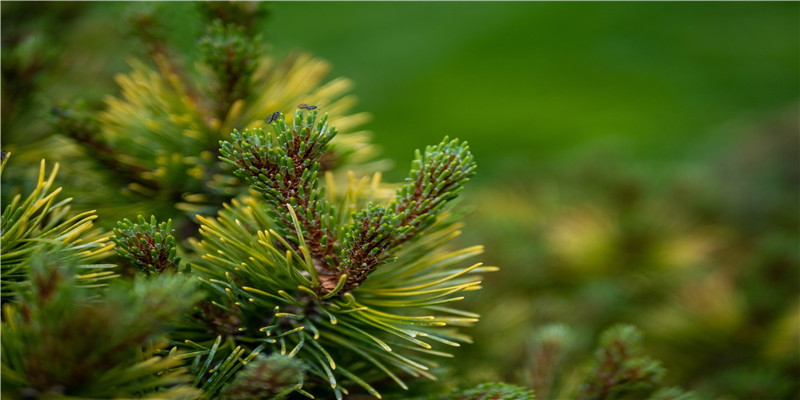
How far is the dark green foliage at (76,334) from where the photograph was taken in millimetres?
274

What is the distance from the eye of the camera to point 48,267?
0.96 feet

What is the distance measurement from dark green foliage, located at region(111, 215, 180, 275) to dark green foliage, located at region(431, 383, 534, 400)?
22 cm

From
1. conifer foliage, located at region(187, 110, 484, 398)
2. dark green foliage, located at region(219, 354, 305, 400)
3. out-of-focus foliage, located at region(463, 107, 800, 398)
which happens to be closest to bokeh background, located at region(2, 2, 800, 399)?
out-of-focus foliage, located at region(463, 107, 800, 398)

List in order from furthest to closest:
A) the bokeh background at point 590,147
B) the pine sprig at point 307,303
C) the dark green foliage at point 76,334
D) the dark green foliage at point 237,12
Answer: the bokeh background at point 590,147 → the dark green foliage at point 237,12 → the pine sprig at point 307,303 → the dark green foliage at point 76,334

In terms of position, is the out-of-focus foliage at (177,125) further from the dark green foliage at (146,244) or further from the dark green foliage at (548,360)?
the dark green foliage at (548,360)

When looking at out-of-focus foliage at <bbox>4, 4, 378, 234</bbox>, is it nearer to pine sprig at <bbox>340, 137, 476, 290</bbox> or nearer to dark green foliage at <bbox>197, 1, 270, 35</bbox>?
dark green foliage at <bbox>197, 1, 270, 35</bbox>

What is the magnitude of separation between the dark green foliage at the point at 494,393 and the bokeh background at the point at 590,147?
12cm

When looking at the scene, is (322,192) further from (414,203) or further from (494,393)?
(494,393)

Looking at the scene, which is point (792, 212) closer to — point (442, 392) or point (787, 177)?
point (787, 177)

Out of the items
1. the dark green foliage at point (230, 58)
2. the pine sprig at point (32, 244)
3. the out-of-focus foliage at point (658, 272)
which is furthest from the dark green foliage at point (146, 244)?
the out-of-focus foliage at point (658, 272)

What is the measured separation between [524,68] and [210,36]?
8.79 feet

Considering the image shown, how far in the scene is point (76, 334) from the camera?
27 centimetres

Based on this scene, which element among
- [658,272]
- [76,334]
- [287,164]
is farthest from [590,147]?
[76,334]

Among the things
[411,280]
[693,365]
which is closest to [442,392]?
[411,280]
